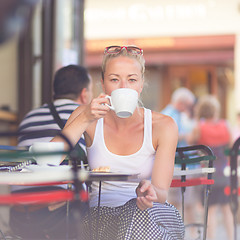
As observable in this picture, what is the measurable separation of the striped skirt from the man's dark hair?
1.23m

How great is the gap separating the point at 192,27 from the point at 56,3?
4633 mm

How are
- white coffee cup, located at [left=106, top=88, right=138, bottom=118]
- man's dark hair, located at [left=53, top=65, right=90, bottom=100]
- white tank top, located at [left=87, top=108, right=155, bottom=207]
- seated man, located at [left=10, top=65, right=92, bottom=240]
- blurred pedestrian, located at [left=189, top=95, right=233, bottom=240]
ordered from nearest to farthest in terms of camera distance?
white coffee cup, located at [left=106, top=88, right=138, bottom=118] → white tank top, located at [left=87, top=108, right=155, bottom=207] → seated man, located at [left=10, top=65, right=92, bottom=240] → man's dark hair, located at [left=53, top=65, right=90, bottom=100] → blurred pedestrian, located at [left=189, top=95, right=233, bottom=240]

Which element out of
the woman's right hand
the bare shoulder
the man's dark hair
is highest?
the man's dark hair

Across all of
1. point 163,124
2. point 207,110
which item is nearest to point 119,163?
point 163,124

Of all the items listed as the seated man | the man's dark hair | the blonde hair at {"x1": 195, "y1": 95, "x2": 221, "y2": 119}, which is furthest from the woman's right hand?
the blonde hair at {"x1": 195, "y1": 95, "x2": 221, "y2": 119}

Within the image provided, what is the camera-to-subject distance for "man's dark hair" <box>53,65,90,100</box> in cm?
305

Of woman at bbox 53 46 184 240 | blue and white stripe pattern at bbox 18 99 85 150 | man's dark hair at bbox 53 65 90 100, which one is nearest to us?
woman at bbox 53 46 184 240

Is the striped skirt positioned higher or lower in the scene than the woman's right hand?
lower

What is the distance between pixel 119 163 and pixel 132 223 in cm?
33

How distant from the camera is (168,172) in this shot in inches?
74.2

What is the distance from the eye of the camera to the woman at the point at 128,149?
1.77 meters

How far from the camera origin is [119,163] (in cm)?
196

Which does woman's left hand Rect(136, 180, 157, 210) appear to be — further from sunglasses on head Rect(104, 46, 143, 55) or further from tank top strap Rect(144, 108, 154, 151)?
sunglasses on head Rect(104, 46, 143, 55)

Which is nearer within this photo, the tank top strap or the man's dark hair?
the tank top strap
